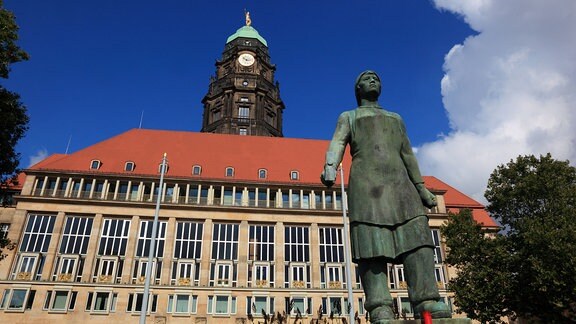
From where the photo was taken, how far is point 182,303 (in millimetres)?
40938

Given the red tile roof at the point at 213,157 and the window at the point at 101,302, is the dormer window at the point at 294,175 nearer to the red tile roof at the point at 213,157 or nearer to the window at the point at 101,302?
the red tile roof at the point at 213,157

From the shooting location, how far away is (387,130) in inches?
226

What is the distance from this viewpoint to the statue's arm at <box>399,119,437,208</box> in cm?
562

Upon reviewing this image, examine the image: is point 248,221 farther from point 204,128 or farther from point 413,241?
point 413,241

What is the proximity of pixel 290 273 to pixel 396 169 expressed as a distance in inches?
1560

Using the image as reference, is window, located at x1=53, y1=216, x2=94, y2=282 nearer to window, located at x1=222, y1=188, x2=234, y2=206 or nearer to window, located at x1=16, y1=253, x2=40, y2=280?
window, located at x1=16, y1=253, x2=40, y2=280

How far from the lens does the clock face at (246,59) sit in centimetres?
6875

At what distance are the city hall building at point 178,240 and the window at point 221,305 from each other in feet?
0.30

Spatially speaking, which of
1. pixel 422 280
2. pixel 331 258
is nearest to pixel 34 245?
pixel 331 258

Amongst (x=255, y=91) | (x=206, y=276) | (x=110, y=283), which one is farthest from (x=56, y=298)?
(x=255, y=91)

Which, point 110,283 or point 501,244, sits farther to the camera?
point 110,283

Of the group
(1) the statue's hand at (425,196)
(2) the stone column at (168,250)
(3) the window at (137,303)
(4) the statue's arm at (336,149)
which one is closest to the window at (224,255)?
(2) the stone column at (168,250)

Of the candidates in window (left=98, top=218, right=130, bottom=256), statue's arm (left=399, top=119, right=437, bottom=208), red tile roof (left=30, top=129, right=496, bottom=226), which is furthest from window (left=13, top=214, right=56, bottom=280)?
statue's arm (left=399, top=119, right=437, bottom=208)

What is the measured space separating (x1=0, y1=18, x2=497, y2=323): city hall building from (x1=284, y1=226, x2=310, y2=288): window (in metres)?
0.10
